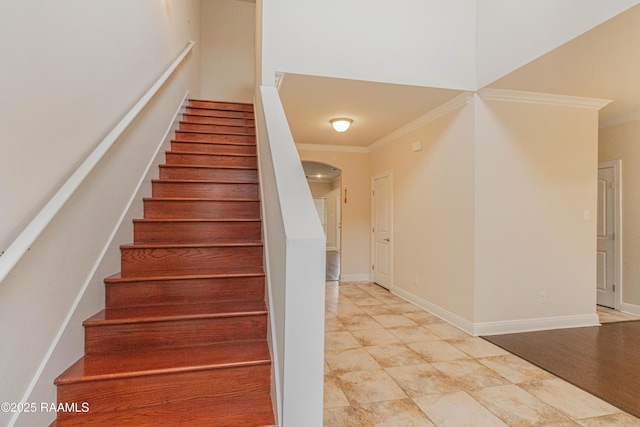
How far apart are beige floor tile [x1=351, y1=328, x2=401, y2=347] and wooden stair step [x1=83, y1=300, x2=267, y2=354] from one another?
158 cm

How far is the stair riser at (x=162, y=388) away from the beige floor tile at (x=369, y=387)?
843 millimetres

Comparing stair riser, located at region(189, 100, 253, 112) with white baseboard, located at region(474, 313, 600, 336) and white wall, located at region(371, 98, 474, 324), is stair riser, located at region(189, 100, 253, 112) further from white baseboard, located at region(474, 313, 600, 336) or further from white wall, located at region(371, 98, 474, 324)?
white baseboard, located at region(474, 313, 600, 336)

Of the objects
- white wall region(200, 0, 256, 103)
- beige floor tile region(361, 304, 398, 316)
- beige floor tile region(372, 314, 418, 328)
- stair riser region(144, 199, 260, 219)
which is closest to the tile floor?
beige floor tile region(372, 314, 418, 328)

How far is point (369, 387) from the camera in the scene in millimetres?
2318

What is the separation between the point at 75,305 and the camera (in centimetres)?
164

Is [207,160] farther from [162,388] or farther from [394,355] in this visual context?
[394,355]

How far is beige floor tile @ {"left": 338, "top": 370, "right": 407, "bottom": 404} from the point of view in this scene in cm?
219

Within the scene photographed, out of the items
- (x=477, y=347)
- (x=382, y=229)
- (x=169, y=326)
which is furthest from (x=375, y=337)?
(x=382, y=229)

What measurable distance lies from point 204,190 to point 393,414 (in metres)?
2.20

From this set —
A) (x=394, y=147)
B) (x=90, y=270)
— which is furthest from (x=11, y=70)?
(x=394, y=147)

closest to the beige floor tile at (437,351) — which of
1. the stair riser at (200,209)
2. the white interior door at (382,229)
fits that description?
the stair riser at (200,209)

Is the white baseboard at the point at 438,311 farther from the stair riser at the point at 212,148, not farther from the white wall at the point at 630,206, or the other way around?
the stair riser at the point at 212,148

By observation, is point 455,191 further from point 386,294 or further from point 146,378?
point 146,378

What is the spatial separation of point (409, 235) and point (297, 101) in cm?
241
